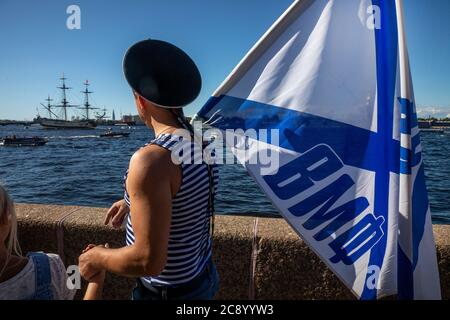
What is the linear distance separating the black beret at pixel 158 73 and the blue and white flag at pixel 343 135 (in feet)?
2.04

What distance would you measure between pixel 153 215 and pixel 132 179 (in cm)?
15

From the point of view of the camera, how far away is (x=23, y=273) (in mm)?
1483

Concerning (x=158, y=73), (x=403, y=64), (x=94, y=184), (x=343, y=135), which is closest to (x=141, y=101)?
(x=158, y=73)

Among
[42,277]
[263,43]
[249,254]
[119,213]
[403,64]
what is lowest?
[249,254]

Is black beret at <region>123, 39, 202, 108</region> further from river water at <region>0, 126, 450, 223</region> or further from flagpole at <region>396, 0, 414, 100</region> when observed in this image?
river water at <region>0, 126, 450, 223</region>

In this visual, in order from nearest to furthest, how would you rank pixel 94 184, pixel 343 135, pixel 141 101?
pixel 141 101 < pixel 343 135 < pixel 94 184

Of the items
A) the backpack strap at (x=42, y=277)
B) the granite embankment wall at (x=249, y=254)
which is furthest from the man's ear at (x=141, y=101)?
the granite embankment wall at (x=249, y=254)

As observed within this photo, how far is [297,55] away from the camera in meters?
2.09

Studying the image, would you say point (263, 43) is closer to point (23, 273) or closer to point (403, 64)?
point (403, 64)

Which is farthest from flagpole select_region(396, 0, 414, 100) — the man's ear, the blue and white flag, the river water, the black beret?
the river water

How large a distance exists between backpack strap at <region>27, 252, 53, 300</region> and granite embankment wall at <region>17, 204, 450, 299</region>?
104cm

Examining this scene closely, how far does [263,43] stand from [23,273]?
1672mm

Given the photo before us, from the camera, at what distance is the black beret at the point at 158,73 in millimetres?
1431
